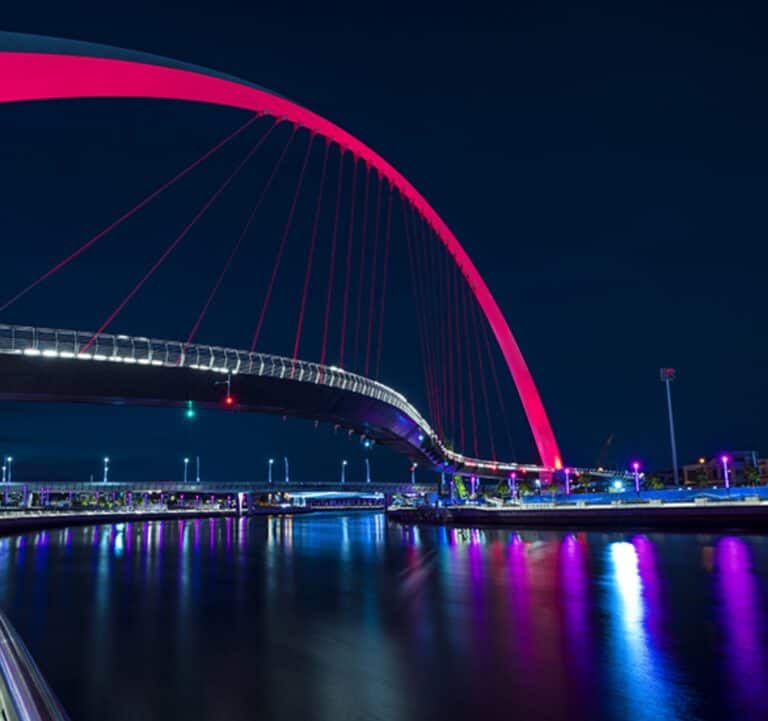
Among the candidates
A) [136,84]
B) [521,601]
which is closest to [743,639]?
[521,601]

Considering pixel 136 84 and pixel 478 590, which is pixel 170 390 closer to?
pixel 136 84

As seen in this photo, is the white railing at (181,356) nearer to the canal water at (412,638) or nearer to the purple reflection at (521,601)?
the canal water at (412,638)

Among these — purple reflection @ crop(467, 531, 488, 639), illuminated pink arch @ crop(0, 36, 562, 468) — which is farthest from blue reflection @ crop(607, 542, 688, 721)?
illuminated pink arch @ crop(0, 36, 562, 468)

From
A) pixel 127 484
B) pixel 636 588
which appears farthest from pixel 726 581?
pixel 127 484

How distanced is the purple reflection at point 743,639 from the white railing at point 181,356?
22.8m

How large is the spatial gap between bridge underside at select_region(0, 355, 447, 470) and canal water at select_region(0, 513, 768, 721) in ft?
27.3

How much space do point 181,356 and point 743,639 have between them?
26.1 m

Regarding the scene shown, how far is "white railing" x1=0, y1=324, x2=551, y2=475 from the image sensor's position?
27281 mm

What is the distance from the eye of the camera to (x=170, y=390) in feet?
112

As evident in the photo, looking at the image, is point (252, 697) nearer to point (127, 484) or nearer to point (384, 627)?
point (384, 627)

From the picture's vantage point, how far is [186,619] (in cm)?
1477

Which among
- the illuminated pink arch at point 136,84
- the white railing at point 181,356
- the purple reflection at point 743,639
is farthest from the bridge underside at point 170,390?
the purple reflection at point 743,639

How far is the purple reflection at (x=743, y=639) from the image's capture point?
8.15m

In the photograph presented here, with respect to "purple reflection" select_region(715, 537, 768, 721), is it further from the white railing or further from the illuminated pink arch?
the white railing
